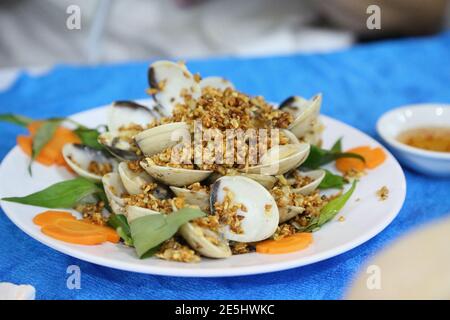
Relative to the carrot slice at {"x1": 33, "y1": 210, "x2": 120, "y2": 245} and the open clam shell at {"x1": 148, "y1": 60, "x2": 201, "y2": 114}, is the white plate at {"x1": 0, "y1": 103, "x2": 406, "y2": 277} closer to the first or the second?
the carrot slice at {"x1": 33, "y1": 210, "x2": 120, "y2": 245}

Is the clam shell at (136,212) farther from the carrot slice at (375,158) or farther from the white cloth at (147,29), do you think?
the white cloth at (147,29)

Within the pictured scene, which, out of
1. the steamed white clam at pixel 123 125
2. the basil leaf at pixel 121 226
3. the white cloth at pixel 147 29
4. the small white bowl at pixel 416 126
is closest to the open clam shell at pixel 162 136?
the steamed white clam at pixel 123 125

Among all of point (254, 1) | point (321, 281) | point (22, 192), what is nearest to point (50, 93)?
point (22, 192)

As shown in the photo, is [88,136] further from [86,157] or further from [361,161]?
[361,161]

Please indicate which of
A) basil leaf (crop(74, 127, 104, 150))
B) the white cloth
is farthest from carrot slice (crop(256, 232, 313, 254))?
the white cloth

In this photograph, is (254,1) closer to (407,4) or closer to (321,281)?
(407,4)
